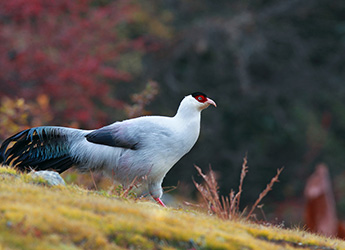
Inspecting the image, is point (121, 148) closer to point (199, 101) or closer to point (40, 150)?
point (40, 150)

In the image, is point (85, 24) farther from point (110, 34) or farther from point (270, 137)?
point (270, 137)

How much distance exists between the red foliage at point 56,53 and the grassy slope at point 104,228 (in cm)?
816

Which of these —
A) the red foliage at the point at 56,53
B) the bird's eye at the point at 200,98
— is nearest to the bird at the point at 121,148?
the bird's eye at the point at 200,98

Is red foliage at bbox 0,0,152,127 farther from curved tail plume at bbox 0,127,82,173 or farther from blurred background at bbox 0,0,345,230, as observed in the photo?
curved tail plume at bbox 0,127,82,173

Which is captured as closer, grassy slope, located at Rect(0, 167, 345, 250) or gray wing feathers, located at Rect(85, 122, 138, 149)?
grassy slope, located at Rect(0, 167, 345, 250)

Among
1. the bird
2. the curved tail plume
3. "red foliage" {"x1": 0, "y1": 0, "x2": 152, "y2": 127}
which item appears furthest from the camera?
"red foliage" {"x1": 0, "y1": 0, "x2": 152, "y2": 127}

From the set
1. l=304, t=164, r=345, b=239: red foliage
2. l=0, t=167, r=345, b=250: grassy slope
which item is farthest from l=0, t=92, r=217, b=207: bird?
l=304, t=164, r=345, b=239: red foliage

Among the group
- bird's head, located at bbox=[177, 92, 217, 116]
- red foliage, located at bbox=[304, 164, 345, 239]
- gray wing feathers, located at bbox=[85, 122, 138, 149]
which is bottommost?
red foliage, located at bbox=[304, 164, 345, 239]

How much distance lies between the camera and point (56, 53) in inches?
554

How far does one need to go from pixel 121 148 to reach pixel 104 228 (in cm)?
250

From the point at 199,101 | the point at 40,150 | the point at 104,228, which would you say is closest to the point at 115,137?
the point at 40,150

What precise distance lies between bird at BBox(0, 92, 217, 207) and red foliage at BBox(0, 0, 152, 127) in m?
6.01

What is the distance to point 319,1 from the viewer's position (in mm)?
19547

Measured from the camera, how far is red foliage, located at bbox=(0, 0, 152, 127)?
514 inches
